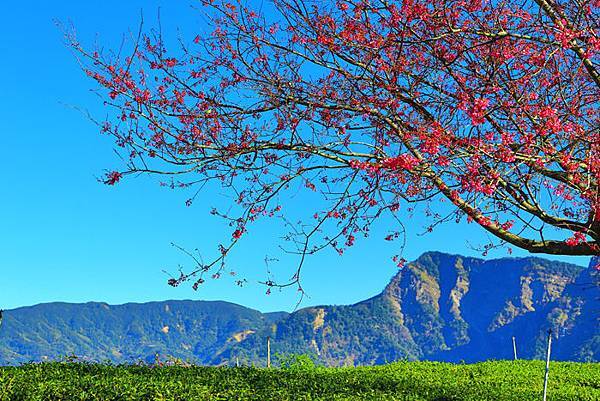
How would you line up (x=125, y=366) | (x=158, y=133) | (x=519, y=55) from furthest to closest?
(x=125, y=366) → (x=158, y=133) → (x=519, y=55)

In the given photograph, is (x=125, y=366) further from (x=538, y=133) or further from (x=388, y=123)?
(x=538, y=133)

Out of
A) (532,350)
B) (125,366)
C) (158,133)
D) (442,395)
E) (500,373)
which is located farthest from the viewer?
(532,350)

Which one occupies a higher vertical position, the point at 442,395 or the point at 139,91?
the point at 139,91

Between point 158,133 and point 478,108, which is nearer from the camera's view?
point 478,108

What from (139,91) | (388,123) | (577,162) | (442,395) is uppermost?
(139,91)

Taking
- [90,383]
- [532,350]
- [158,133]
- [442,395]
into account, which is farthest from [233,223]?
[532,350]

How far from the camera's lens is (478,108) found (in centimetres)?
513

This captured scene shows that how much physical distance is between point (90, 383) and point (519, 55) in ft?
19.1

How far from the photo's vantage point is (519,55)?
652cm

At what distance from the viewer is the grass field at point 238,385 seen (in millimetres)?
7430

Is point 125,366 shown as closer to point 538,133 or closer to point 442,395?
point 442,395

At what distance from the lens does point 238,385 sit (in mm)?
9062

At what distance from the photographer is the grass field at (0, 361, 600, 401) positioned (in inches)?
293

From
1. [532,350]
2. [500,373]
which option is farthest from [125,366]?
[532,350]
